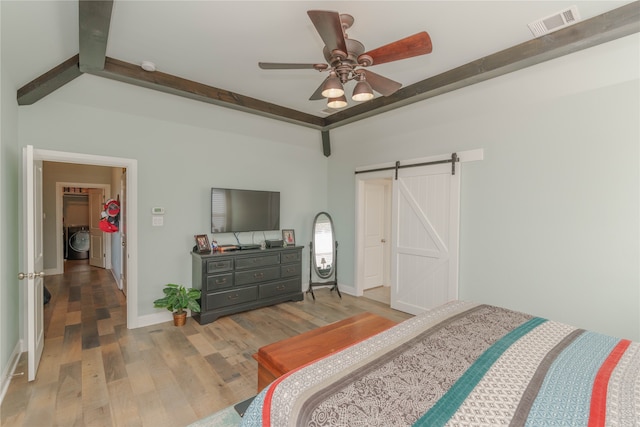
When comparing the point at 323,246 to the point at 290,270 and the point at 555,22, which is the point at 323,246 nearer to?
the point at 290,270

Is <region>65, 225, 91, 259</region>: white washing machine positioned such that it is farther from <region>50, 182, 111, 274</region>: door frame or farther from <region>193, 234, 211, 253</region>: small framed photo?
<region>193, 234, 211, 253</region>: small framed photo

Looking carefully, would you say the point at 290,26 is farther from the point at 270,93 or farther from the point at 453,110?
the point at 453,110

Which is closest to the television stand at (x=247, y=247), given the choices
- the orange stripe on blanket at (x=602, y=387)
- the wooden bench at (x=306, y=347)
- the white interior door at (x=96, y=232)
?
the wooden bench at (x=306, y=347)

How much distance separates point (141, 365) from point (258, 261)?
5.82 ft

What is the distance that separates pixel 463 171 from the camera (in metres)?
3.54

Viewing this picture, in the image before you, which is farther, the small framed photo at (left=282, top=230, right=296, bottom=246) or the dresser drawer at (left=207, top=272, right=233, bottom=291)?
the small framed photo at (left=282, top=230, right=296, bottom=246)

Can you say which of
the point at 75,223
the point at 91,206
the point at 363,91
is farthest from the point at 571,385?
the point at 75,223

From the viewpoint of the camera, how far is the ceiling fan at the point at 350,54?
1647 mm

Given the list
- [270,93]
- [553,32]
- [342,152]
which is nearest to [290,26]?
[270,93]

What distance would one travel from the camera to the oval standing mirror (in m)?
5.07

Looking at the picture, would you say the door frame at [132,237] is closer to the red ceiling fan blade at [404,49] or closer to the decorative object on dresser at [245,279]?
the decorative object on dresser at [245,279]

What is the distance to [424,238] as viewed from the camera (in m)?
3.94

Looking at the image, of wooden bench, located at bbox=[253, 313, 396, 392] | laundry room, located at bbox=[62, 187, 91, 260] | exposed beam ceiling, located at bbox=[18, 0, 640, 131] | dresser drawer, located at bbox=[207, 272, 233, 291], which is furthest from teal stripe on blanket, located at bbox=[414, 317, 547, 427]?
laundry room, located at bbox=[62, 187, 91, 260]

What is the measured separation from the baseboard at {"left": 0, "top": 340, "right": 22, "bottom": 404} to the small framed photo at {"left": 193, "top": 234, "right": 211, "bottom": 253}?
1.83 m
